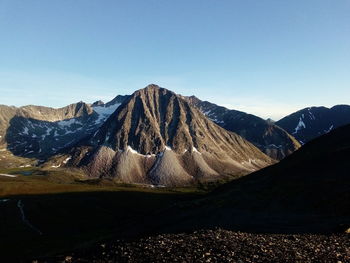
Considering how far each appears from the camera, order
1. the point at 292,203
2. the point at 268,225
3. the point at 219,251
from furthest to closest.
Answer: the point at 292,203 < the point at 268,225 < the point at 219,251

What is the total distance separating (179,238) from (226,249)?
26.4 ft

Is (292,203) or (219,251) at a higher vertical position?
(219,251)

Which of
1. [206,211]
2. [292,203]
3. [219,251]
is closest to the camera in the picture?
[219,251]

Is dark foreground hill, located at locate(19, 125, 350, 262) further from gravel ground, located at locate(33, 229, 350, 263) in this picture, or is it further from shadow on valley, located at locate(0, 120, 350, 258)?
shadow on valley, located at locate(0, 120, 350, 258)

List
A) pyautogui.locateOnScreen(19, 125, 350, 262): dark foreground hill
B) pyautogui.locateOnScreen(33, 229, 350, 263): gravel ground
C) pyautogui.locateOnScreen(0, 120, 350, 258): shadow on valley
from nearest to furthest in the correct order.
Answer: pyautogui.locateOnScreen(33, 229, 350, 263): gravel ground < pyautogui.locateOnScreen(19, 125, 350, 262): dark foreground hill < pyautogui.locateOnScreen(0, 120, 350, 258): shadow on valley

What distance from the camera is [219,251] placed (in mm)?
34469

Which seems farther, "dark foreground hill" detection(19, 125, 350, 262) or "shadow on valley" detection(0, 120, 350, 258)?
"shadow on valley" detection(0, 120, 350, 258)

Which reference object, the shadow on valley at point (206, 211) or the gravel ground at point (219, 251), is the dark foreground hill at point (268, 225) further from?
the shadow on valley at point (206, 211)

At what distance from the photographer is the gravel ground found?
106 ft

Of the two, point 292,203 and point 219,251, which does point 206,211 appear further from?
point 219,251

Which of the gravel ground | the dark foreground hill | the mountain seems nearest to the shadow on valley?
the mountain

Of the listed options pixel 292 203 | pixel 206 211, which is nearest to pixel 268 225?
pixel 292 203

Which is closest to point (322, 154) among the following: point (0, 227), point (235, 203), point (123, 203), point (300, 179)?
point (300, 179)

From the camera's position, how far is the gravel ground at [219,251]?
32.3 meters
